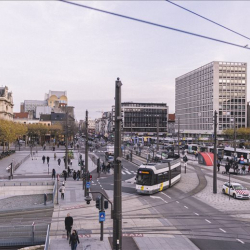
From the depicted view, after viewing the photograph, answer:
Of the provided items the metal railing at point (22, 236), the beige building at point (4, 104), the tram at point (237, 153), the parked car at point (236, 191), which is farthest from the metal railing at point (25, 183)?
the beige building at point (4, 104)

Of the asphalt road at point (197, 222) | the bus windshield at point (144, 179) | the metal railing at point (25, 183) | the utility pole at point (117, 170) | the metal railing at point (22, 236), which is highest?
the utility pole at point (117, 170)

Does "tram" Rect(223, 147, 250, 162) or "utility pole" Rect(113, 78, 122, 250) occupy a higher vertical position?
"utility pole" Rect(113, 78, 122, 250)

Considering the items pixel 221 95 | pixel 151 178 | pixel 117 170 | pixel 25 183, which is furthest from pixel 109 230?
pixel 221 95

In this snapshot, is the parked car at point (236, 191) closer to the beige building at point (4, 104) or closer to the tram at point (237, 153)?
the tram at point (237, 153)

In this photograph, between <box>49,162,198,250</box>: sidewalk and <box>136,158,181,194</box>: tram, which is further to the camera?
<box>136,158,181,194</box>: tram

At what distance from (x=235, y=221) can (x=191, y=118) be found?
108 meters

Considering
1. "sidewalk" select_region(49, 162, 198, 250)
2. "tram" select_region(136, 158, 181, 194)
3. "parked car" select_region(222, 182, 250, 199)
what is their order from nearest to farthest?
"sidewalk" select_region(49, 162, 198, 250)
"parked car" select_region(222, 182, 250, 199)
"tram" select_region(136, 158, 181, 194)

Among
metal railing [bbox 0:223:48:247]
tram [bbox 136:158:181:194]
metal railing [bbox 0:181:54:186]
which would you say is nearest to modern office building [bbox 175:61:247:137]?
tram [bbox 136:158:181:194]

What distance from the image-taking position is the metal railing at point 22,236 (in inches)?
612

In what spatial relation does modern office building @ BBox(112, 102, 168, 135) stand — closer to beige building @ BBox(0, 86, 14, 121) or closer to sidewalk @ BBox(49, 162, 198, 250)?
beige building @ BBox(0, 86, 14, 121)

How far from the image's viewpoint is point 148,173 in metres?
27.7

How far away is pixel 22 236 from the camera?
16.0 m

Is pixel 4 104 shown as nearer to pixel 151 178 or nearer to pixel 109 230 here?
pixel 151 178

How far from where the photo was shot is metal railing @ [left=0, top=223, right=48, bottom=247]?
15.6 m
